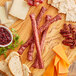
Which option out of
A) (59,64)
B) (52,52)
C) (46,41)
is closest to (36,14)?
(46,41)

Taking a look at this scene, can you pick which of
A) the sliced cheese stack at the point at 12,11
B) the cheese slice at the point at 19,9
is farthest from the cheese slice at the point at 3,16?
the cheese slice at the point at 19,9

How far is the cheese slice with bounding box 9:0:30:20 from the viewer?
4.11 m

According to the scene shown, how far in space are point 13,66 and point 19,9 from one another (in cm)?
116

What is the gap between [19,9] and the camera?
417 centimetres

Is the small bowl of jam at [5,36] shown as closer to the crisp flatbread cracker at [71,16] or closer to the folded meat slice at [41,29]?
the folded meat slice at [41,29]

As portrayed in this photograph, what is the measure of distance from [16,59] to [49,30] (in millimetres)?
951

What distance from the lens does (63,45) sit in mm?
4477

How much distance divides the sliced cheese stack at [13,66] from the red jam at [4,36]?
0.33 meters

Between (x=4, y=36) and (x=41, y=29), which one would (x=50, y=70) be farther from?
(x=4, y=36)

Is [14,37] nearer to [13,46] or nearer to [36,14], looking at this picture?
[13,46]

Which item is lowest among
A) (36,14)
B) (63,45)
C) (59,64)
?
(59,64)

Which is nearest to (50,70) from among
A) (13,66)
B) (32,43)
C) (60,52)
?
(60,52)

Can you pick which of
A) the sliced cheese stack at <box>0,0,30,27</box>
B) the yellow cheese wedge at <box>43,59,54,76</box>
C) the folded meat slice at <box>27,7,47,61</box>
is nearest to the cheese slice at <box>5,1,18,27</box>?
the sliced cheese stack at <box>0,0,30,27</box>

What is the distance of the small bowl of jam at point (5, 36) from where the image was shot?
3936mm
